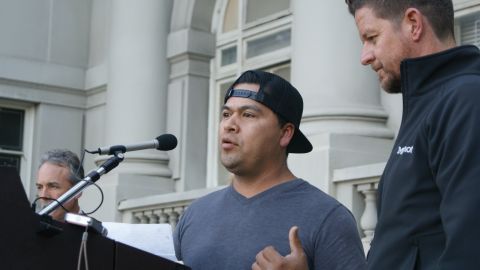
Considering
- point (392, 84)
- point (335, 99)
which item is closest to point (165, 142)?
point (392, 84)

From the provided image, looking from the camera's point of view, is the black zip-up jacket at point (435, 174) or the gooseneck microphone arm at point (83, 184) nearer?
the black zip-up jacket at point (435, 174)

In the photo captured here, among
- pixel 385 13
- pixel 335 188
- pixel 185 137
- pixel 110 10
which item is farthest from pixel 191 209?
pixel 110 10

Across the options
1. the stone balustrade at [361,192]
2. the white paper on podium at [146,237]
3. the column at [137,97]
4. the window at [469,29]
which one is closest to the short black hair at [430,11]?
the white paper on podium at [146,237]

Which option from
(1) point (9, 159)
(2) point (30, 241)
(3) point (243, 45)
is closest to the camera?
(2) point (30, 241)

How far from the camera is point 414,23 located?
10.1 ft

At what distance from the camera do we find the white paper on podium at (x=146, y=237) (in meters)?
3.91

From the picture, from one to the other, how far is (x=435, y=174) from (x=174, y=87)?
8.10 m

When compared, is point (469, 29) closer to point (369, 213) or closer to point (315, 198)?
point (369, 213)

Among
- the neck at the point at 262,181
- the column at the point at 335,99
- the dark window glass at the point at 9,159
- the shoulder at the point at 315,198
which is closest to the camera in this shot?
the shoulder at the point at 315,198

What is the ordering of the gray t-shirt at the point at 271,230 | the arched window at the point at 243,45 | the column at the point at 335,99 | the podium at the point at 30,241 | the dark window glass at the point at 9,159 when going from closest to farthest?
the podium at the point at 30,241 < the gray t-shirt at the point at 271,230 < the column at the point at 335,99 < the arched window at the point at 243,45 < the dark window glass at the point at 9,159

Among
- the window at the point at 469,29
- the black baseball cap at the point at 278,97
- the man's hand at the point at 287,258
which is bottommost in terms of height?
the man's hand at the point at 287,258

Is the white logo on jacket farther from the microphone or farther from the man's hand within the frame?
the microphone

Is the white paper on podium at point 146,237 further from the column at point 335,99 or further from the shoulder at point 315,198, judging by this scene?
the column at point 335,99

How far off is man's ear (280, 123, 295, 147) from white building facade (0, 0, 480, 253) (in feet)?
10.4
